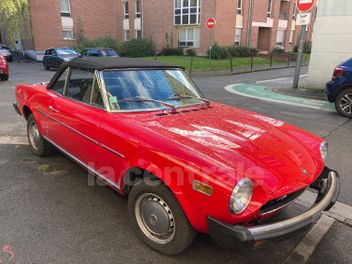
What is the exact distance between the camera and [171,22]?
3095 centimetres

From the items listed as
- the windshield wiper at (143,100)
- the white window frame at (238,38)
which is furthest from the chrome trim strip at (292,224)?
the white window frame at (238,38)

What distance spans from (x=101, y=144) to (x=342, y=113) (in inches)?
271

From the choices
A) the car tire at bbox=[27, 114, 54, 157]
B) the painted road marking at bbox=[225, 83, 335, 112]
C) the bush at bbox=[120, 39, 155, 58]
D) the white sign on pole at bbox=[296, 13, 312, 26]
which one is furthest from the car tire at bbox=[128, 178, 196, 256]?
the bush at bbox=[120, 39, 155, 58]

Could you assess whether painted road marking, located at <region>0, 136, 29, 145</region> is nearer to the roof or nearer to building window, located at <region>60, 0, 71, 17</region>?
the roof

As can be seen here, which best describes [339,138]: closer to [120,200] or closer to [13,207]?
[120,200]

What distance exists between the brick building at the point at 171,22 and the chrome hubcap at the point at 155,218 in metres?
26.7

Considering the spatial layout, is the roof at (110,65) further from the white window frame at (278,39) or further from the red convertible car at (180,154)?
the white window frame at (278,39)

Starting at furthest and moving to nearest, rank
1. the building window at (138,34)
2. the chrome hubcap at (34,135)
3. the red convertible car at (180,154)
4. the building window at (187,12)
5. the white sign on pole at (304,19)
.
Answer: the building window at (138,34), the building window at (187,12), the white sign on pole at (304,19), the chrome hubcap at (34,135), the red convertible car at (180,154)

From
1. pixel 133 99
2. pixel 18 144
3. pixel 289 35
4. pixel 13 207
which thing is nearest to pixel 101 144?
pixel 133 99

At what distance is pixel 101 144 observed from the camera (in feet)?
9.80

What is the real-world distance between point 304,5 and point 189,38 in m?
20.4

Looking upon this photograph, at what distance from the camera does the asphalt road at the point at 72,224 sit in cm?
258

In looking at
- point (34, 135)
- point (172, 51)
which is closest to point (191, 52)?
point (172, 51)

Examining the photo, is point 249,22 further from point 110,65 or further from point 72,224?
point 72,224
